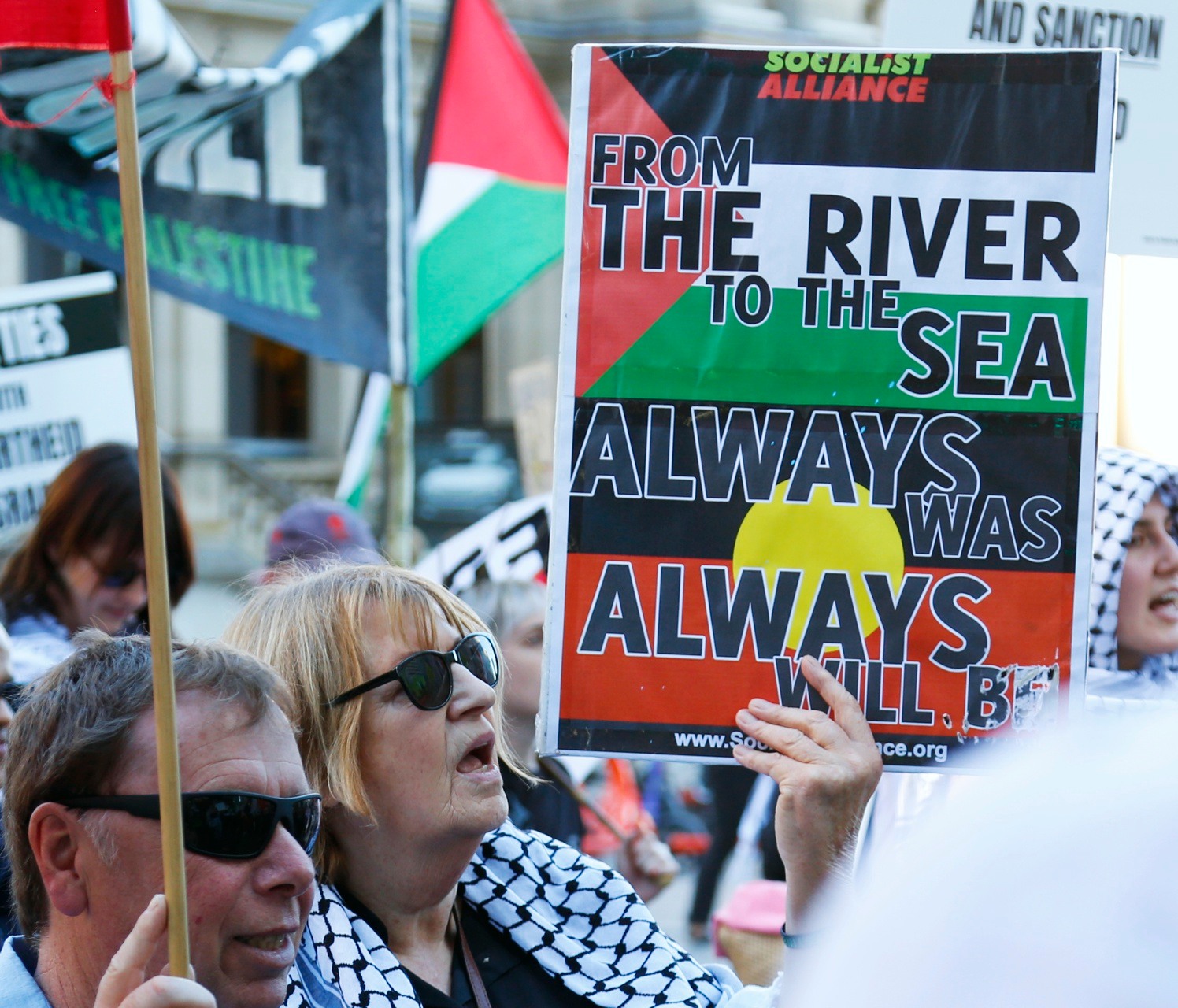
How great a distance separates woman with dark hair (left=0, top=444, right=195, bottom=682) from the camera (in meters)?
3.83

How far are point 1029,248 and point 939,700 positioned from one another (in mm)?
629

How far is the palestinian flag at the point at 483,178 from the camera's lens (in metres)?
5.79

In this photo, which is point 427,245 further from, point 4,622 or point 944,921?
Result: point 944,921

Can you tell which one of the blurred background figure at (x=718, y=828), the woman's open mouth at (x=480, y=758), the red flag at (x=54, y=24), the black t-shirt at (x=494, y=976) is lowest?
the blurred background figure at (x=718, y=828)

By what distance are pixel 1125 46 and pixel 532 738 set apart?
7.18 feet

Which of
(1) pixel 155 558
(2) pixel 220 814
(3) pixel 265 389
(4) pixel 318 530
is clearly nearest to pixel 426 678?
(2) pixel 220 814

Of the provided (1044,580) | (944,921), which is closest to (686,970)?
(1044,580)

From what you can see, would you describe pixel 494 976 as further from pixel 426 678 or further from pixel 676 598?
pixel 676 598

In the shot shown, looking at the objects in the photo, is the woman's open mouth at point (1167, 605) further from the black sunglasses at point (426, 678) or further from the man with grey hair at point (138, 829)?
the man with grey hair at point (138, 829)

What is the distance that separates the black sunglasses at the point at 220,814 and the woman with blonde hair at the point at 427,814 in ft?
1.22

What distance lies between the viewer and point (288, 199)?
523cm

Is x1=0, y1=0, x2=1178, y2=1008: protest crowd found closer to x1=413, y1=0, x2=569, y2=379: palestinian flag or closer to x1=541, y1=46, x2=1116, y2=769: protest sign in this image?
x1=541, y1=46, x2=1116, y2=769: protest sign

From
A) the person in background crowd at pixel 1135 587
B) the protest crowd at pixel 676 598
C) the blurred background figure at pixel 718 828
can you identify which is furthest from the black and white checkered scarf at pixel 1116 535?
the blurred background figure at pixel 718 828

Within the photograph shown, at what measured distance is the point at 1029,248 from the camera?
2189mm
